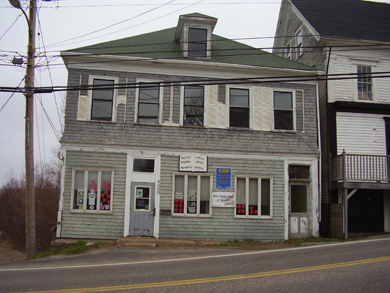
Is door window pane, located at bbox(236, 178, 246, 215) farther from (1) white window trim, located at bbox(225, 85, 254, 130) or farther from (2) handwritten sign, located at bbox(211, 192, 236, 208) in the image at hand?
(1) white window trim, located at bbox(225, 85, 254, 130)

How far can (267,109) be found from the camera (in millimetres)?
15430

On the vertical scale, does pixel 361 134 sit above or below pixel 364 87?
below

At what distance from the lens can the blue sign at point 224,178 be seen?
1473 centimetres

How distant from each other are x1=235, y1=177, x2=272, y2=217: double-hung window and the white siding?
Result: 371cm

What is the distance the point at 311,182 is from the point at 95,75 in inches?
379

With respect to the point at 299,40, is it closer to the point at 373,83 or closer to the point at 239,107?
the point at 373,83

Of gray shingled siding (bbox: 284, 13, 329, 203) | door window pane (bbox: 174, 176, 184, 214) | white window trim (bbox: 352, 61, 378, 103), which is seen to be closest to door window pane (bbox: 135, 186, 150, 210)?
door window pane (bbox: 174, 176, 184, 214)

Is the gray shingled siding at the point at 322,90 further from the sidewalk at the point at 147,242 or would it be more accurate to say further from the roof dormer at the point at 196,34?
the sidewalk at the point at 147,242

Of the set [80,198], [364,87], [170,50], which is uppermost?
[170,50]

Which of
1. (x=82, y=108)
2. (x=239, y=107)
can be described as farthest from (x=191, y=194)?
(x=82, y=108)

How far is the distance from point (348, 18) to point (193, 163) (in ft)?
37.9

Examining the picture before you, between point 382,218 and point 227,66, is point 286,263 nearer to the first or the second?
point 227,66

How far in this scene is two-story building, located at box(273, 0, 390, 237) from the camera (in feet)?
49.5

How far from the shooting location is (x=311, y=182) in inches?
604
